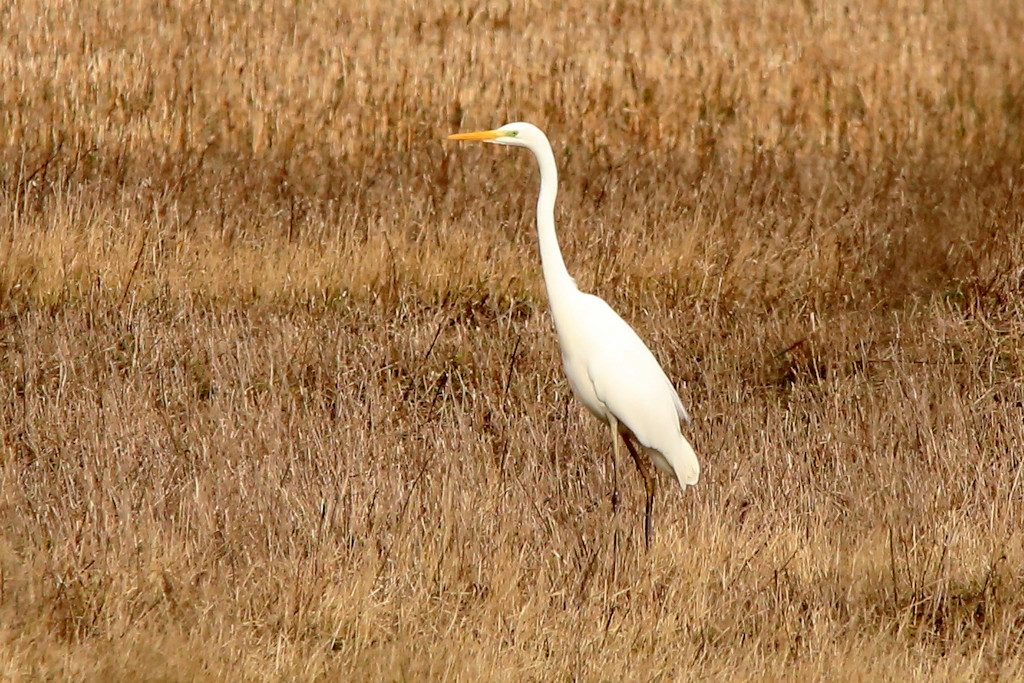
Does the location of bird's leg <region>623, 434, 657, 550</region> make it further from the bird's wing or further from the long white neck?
the long white neck

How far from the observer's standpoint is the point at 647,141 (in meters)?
9.29

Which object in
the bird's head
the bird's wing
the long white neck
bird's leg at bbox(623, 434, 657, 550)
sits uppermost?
the bird's head

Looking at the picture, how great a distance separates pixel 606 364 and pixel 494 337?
209 centimetres

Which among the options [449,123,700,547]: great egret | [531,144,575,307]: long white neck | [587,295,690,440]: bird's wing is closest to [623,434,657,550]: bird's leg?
[449,123,700,547]: great egret

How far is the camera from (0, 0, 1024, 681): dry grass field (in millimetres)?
3730

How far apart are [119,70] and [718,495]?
6217 mm

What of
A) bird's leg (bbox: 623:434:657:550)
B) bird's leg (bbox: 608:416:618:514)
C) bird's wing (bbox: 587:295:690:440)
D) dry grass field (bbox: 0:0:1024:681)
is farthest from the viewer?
bird's wing (bbox: 587:295:690:440)

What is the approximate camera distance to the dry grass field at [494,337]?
3.73m

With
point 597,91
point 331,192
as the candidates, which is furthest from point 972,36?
point 331,192

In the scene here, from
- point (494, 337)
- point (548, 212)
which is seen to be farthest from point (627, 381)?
point (494, 337)

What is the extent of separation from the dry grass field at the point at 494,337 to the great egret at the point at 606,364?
207 mm

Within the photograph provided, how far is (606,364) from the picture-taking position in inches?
187

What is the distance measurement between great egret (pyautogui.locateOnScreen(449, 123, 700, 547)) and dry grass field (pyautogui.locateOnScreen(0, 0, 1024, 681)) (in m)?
0.21

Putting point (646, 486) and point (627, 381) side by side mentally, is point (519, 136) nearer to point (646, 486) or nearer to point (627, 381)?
point (627, 381)
